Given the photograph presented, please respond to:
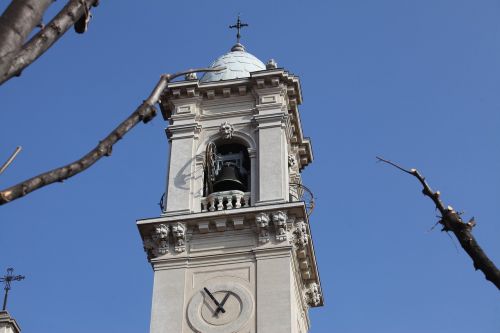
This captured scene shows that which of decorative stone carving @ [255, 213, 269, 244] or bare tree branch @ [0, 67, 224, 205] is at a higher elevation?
decorative stone carving @ [255, 213, 269, 244]

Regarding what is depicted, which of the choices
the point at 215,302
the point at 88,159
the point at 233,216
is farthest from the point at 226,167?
the point at 88,159

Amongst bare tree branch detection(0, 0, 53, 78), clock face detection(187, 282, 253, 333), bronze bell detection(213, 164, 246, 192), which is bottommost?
bare tree branch detection(0, 0, 53, 78)

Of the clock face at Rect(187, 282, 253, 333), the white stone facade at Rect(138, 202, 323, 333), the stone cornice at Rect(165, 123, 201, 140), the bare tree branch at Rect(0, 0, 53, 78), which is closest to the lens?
the bare tree branch at Rect(0, 0, 53, 78)

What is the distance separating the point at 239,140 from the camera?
31062 mm

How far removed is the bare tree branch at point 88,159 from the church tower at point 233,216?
61.4ft

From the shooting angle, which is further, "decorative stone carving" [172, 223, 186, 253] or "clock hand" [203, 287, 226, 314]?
"decorative stone carving" [172, 223, 186, 253]

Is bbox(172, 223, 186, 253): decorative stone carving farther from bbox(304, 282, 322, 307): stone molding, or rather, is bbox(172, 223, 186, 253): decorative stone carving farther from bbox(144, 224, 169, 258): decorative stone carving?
bbox(304, 282, 322, 307): stone molding

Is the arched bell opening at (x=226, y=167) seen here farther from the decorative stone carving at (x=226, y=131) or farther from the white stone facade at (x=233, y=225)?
the decorative stone carving at (x=226, y=131)

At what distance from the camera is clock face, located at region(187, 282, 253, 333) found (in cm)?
2670

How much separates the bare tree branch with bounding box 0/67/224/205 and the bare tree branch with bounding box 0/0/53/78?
84 centimetres

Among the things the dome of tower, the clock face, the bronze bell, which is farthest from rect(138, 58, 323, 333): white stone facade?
the dome of tower

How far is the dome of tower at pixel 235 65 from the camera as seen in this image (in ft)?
109

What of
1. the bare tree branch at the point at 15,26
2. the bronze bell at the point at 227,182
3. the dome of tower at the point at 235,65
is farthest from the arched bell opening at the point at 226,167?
the bare tree branch at the point at 15,26

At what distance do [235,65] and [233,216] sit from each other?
294 inches
